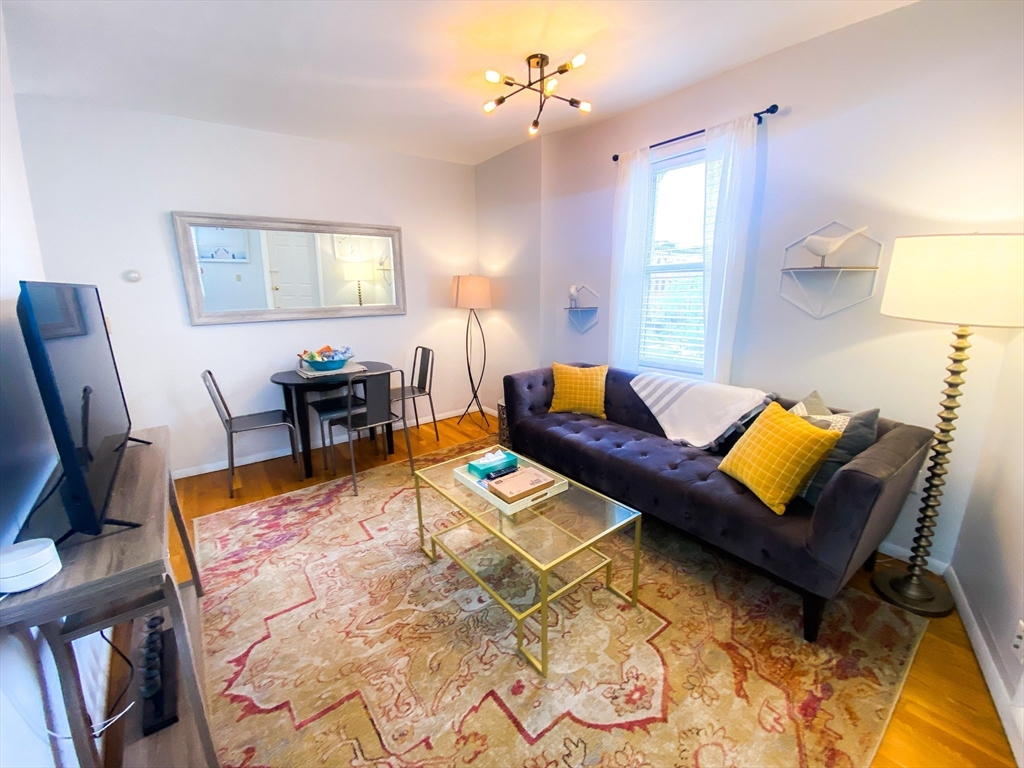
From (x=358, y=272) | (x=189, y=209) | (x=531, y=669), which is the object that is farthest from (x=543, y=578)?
(x=189, y=209)

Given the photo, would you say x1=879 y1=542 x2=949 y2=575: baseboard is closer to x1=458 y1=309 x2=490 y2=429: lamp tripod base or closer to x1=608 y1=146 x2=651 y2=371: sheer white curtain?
x1=608 y1=146 x2=651 y2=371: sheer white curtain

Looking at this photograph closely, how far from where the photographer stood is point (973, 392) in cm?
186

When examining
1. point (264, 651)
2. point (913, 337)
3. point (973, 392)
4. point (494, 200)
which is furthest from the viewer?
point (494, 200)

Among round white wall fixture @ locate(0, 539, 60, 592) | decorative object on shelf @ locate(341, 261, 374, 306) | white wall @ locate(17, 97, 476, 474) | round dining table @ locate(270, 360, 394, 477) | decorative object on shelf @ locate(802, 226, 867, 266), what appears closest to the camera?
round white wall fixture @ locate(0, 539, 60, 592)

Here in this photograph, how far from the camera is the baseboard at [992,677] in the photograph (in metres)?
1.27

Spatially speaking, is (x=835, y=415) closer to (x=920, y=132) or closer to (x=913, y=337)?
(x=913, y=337)

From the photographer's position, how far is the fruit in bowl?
3.23 m

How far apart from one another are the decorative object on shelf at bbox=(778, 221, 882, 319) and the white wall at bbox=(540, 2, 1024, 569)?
1.7 inches

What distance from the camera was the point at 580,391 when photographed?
309 centimetres

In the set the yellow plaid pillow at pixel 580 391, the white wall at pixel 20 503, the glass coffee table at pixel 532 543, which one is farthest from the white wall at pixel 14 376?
the yellow plaid pillow at pixel 580 391

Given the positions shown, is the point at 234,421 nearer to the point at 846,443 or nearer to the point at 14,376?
the point at 14,376

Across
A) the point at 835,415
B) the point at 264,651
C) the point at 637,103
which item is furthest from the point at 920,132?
the point at 264,651

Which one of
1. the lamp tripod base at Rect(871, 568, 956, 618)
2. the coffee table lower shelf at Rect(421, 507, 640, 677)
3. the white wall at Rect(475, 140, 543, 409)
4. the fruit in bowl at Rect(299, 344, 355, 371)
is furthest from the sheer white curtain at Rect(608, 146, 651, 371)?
the fruit in bowl at Rect(299, 344, 355, 371)

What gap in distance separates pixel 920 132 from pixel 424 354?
320cm
